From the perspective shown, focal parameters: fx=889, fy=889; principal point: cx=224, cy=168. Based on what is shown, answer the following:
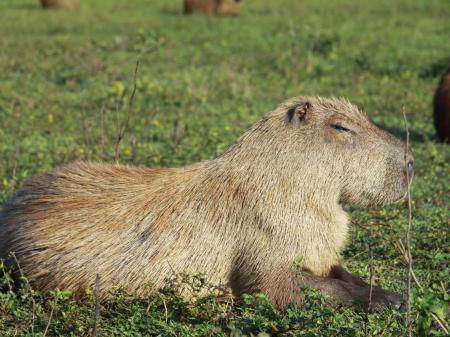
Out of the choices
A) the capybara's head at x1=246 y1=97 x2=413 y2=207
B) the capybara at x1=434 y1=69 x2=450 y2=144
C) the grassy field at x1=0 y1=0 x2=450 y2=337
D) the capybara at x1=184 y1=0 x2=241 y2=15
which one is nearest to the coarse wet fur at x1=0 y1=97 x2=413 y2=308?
the capybara's head at x1=246 y1=97 x2=413 y2=207

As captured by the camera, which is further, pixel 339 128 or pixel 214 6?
pixel 214 6

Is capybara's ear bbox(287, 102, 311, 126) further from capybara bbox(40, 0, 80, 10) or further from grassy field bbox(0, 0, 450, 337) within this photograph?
capybara bbox(40, 0, 80, 10)

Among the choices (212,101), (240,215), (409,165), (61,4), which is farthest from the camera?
(61,4)

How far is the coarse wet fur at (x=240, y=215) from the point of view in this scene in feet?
11.9

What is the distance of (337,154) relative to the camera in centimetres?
379

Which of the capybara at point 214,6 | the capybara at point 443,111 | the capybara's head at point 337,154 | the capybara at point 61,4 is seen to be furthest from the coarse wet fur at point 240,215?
the capybara at point 61,4

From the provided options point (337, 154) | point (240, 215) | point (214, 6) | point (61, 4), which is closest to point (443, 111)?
point (337, 154)

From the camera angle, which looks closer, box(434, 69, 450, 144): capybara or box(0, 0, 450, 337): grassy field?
box(0, 0, 450, 337): grassy field

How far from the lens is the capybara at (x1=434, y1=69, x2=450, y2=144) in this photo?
6.76m

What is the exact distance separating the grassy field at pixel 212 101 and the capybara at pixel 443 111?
134 mm

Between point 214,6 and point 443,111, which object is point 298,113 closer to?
point 443,111

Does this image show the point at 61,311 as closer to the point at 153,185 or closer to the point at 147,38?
the point at 153,185

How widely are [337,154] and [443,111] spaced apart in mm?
3252

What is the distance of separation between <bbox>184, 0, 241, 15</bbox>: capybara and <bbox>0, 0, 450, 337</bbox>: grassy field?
0.20m
